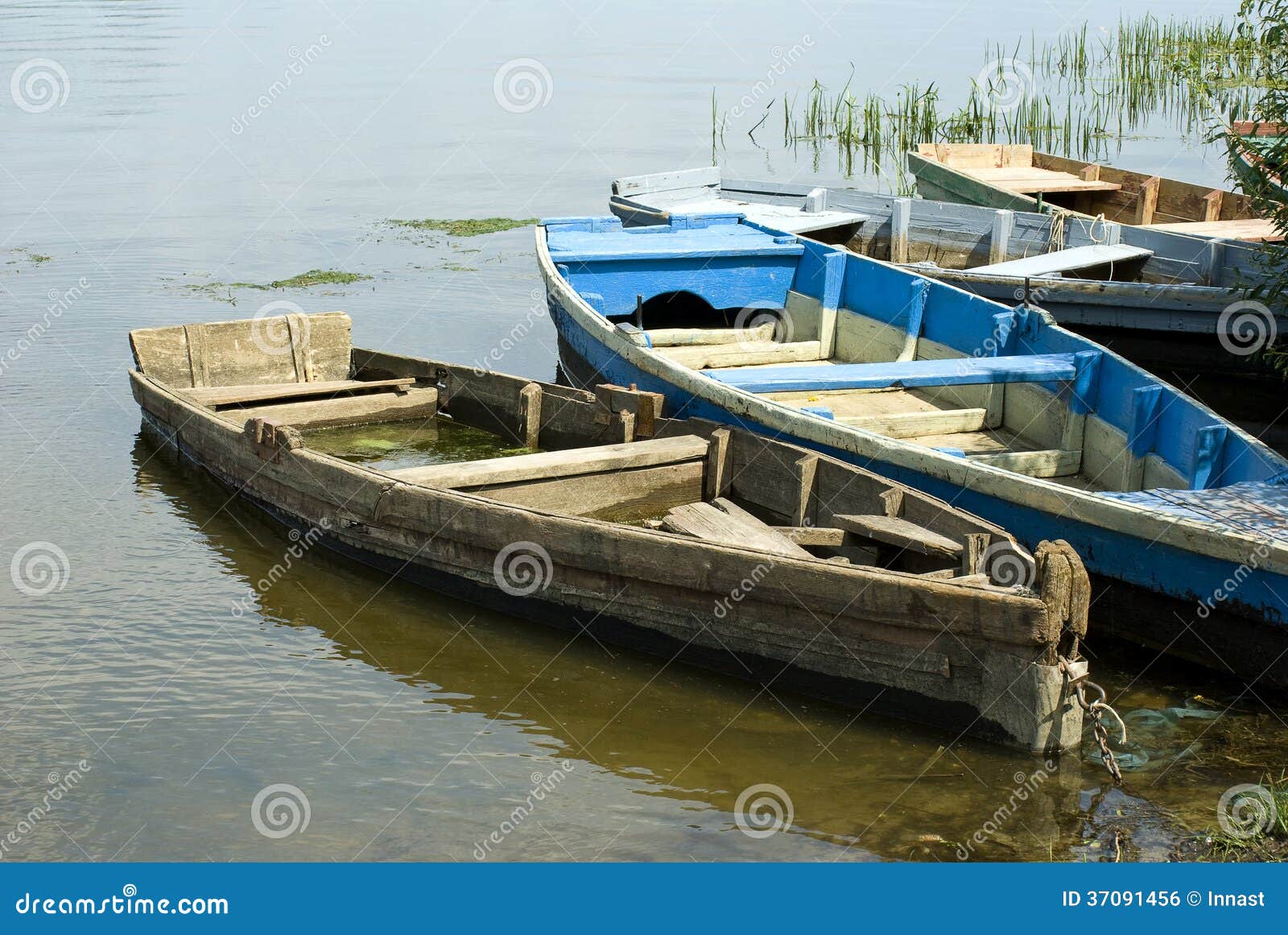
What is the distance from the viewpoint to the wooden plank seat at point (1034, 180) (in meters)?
13.7

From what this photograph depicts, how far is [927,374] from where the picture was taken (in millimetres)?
7770

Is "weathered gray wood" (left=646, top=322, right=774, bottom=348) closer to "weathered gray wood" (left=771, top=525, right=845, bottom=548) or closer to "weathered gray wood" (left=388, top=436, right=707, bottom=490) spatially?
"weathered gray wood" (left=388, top=436, right=707, bottom=490)

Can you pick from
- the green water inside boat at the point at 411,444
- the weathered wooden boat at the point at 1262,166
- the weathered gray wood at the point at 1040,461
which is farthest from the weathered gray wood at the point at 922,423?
the green water inside boat at the point at 411,444

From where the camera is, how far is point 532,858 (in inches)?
206

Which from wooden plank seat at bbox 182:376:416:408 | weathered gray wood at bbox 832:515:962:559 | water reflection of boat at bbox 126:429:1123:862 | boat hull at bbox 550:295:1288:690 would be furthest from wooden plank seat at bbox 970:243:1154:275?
water reflection of boat at bbox 126:429:1123:862

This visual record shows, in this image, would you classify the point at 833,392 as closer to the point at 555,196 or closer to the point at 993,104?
the point at 555,196

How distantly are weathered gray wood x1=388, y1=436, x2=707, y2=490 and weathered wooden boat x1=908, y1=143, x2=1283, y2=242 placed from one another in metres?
5.86

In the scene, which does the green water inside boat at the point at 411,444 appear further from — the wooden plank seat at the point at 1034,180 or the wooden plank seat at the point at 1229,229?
the wooden plank seat at the point at 1034,180

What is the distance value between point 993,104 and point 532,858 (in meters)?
18.9

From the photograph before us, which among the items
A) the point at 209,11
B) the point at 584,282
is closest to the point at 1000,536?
the point at 584,282

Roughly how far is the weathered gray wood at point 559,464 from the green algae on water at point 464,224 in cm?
1011

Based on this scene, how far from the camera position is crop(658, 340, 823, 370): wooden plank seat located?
9.73 m

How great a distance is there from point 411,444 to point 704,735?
4.33 meters

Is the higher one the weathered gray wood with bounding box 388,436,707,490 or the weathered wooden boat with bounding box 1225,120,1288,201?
the weathered wooden boat with bounding box 1225,120,1288,201
